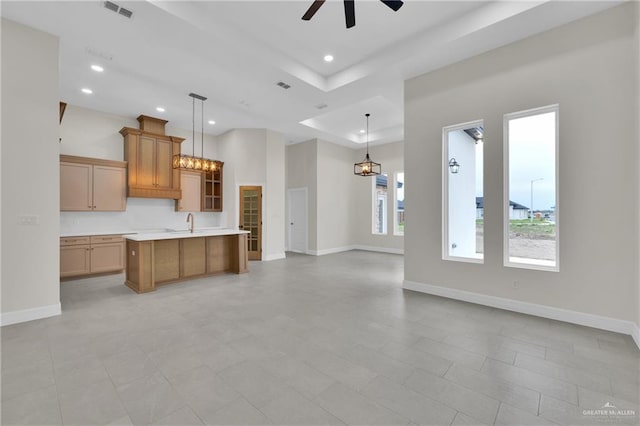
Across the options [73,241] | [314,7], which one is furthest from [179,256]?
[314,7]

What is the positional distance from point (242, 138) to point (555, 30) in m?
6.53

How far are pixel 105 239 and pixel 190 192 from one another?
2233 mm

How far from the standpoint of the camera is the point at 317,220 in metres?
8.66

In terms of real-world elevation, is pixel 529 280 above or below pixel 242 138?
below

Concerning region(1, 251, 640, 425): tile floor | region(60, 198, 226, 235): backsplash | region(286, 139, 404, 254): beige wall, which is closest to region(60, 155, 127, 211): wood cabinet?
region(60, 198, 226, 235): backsplash

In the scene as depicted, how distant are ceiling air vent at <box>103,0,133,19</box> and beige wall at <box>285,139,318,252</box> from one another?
19.3 ft

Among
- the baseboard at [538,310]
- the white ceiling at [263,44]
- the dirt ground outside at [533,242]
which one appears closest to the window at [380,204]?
the white ceiling at [263,44]

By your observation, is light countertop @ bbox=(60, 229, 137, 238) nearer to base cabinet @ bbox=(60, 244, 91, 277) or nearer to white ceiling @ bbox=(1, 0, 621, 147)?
base cabinet @ bbox=(60, 244, 91, 277)

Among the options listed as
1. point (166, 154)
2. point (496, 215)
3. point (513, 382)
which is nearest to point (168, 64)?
point (166, 154)

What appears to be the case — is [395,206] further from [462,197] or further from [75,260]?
[75,260]

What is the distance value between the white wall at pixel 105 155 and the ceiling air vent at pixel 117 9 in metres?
4.03

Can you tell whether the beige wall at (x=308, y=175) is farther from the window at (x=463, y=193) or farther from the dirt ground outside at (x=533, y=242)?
the dirt ground outside at (x=533, y=242)

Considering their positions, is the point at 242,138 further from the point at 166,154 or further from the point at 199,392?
the point at 199,392

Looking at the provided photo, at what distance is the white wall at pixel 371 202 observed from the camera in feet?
29.5
